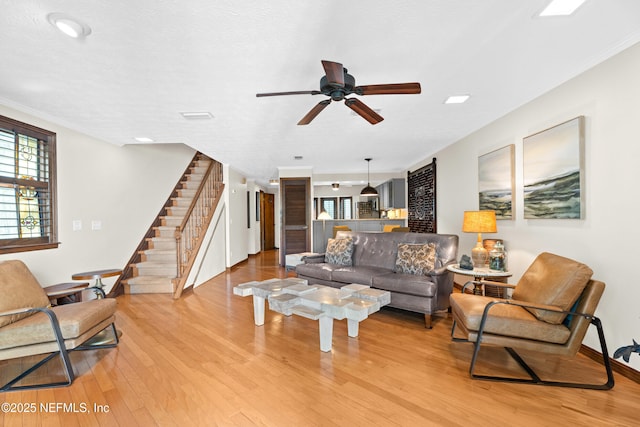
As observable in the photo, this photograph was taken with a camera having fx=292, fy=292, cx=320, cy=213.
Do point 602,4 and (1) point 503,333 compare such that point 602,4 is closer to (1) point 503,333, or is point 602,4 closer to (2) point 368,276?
(1) point 503,333

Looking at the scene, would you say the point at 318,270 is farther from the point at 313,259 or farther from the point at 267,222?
the point at 267,222

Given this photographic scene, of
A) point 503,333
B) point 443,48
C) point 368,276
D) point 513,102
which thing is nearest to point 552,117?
point 513,102

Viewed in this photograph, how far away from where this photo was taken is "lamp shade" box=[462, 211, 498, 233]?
3.41 m

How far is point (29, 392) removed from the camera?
84.3 inches

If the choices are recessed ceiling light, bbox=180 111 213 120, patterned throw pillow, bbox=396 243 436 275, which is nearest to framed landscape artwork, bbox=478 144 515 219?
patterned throw pillow, bbox=396 243 436 275

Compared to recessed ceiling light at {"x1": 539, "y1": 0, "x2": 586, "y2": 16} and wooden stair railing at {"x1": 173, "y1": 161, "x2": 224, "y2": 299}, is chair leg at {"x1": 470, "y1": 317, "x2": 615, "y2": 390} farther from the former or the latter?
wooden stair railing at {"x1": 173, "y1": 161, "x2": 224, "y2": 299}

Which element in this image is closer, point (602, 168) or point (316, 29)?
point (316, 29)

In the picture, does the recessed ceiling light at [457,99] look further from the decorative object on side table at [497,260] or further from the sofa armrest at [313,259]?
the sofa armrest at [313,259]

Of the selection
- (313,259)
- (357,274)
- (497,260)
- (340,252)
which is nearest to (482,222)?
(497,260)

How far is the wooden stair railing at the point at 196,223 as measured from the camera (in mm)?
4867

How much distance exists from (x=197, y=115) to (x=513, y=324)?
3.90 metres

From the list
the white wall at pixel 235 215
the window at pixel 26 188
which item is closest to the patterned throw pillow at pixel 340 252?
the white wall at pixel 235 215

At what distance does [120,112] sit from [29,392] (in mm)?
2880

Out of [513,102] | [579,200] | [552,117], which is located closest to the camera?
[579,200]
